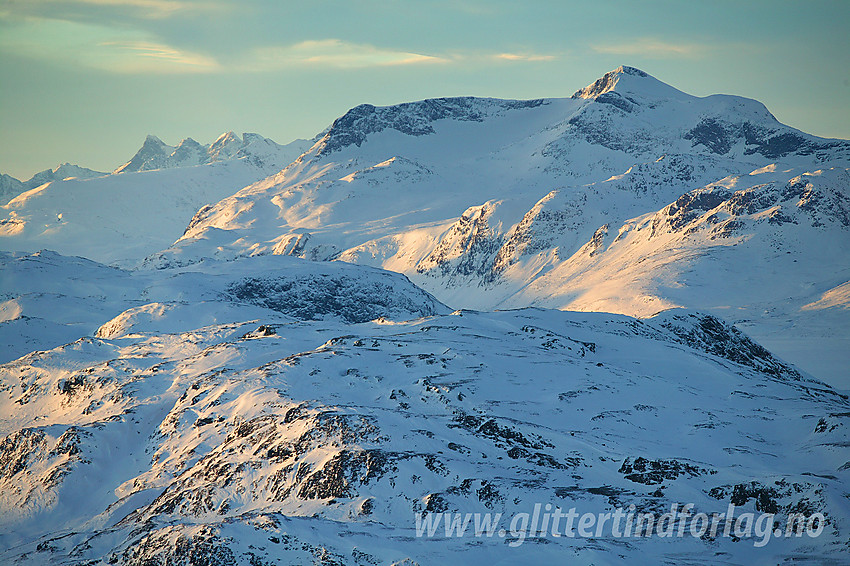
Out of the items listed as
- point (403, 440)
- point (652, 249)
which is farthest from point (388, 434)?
point (652, 249)

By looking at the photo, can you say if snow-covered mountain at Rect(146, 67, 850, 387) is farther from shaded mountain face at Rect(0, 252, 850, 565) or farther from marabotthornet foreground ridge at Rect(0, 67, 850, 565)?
shaded mountain face at Rect(0, 252, 850, 565)

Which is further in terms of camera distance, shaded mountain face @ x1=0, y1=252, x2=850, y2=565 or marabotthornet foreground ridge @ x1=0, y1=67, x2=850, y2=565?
marabotthornet foreground ridge @ x1=0, y1=67, x2=850, y2=565

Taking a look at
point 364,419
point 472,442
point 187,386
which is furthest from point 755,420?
point 187,386

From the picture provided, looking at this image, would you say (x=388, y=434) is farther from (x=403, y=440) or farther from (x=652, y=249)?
(x=652, y=249)

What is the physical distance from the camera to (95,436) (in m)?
41.4

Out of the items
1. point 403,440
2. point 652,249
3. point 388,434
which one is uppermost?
point 652,249

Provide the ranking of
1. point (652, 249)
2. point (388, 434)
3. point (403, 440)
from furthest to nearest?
point (652, 249), point (388, 434), point (403, 440)

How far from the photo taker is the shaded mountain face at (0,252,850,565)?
2488 centimetres

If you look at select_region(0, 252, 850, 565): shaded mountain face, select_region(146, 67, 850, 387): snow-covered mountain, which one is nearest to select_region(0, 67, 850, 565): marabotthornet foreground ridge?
select_region(0, 252, 850, 565): shaded mountain face

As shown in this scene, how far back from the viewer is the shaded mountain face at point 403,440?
24875mm

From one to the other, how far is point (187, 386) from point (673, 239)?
12269 centimetres

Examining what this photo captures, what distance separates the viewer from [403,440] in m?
A: 31.7

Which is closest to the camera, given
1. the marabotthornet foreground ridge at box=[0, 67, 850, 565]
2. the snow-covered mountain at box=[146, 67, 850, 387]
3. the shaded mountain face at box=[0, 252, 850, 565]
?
the shaded mountain face at box=[0, 252, 850, 565]

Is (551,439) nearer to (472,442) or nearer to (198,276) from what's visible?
(472,442)
